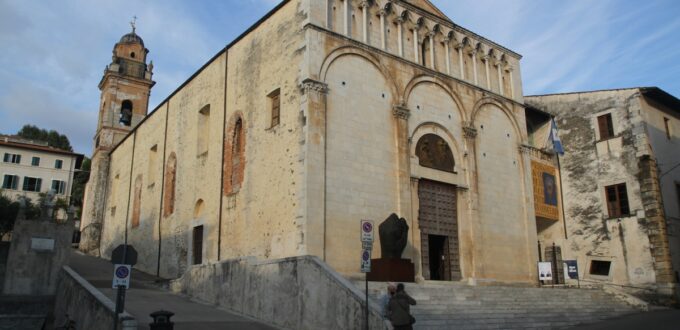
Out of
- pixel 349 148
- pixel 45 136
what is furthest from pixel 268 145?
pixel 45 136

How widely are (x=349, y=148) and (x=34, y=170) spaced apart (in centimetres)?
3955

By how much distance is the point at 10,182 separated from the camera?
150 ft

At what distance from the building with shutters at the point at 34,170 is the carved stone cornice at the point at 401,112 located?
37056 mm

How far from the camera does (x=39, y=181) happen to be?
155 feet

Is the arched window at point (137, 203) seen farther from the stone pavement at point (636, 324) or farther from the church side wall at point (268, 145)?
the stone pavement at point (636, 324)

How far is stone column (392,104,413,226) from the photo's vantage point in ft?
59.6

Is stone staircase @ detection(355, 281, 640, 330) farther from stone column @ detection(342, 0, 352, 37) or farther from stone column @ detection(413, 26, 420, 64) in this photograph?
stone column @ detection(342, 0, 352, 37)

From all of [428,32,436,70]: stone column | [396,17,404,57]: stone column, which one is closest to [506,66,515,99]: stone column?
[428,32,436,70]: stone column

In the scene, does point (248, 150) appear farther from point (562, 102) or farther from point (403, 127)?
point (562, 102)

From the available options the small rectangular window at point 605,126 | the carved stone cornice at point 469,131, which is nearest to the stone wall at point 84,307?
the carved stone cornice at point 469,131

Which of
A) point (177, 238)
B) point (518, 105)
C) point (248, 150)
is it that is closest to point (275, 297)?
point (248, 150)

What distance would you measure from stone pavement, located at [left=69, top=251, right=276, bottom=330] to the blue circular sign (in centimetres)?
191

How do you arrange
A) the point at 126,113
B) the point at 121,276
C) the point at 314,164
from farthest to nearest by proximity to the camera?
the point at 126,113 → the point at 314,164 → the point at 121,276

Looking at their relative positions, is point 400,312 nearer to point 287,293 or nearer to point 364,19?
point 287,293
